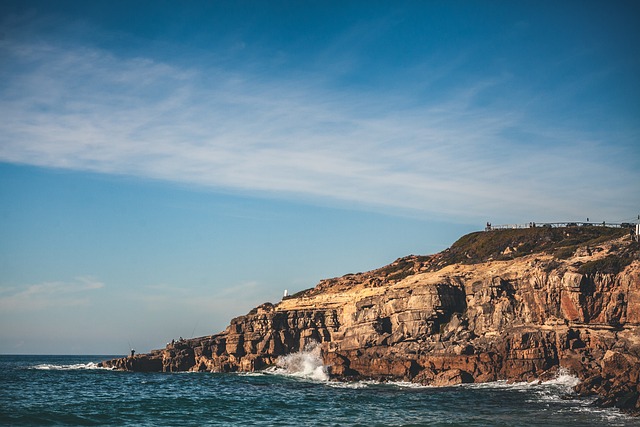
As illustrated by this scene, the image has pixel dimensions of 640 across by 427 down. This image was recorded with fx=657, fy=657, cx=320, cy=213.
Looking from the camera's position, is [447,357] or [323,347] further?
[323,347]

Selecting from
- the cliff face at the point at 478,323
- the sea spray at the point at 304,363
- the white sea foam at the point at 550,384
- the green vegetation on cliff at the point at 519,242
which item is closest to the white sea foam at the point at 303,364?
the sea spray at the point at 304,363

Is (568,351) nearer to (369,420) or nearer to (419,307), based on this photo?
(419,307)

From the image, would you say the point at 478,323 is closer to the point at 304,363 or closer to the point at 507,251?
the point at 507,251

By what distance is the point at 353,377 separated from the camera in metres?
64.1

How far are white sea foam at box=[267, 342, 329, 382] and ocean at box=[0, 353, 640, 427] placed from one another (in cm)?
856

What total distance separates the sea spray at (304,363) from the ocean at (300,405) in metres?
8.62

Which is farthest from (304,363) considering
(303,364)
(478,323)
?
(478,323)

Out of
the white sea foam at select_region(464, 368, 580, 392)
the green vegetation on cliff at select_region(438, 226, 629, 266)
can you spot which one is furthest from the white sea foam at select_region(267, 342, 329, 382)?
the white sea foam at select_region(464, 368, 580, 392)

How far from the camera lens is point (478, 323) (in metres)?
64.9

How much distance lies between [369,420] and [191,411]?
12.6 meters

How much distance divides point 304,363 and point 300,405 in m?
32.9

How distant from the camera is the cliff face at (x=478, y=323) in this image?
55.6m

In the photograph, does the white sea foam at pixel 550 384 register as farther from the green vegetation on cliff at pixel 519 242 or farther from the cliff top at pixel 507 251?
the green vegetation on cliff at pixel 519 242

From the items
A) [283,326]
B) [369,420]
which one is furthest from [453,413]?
[283,326]
